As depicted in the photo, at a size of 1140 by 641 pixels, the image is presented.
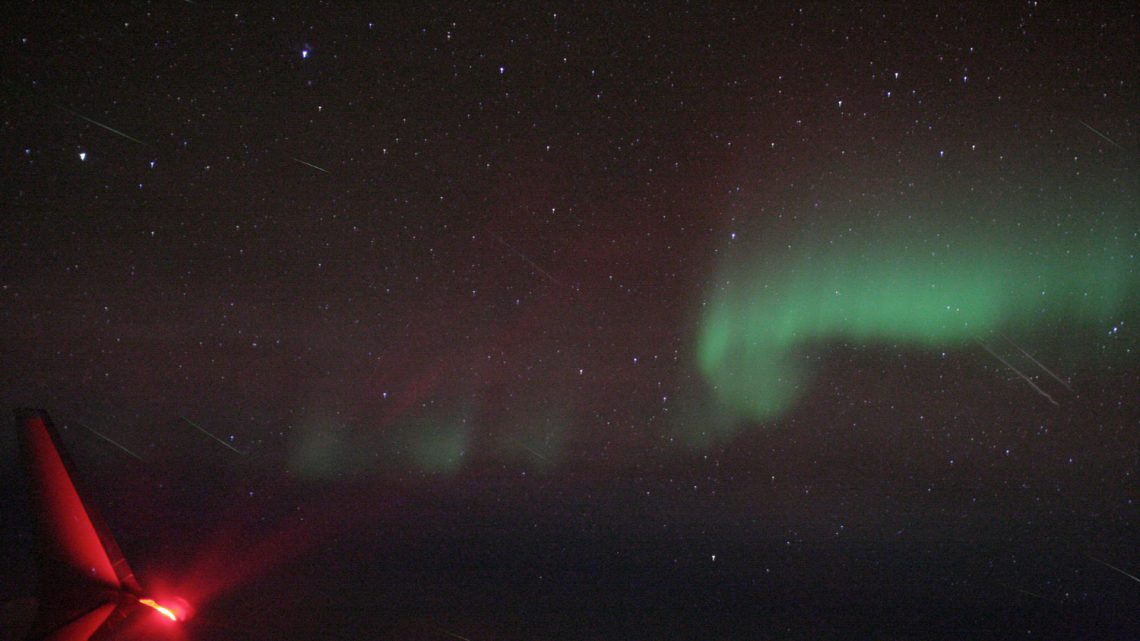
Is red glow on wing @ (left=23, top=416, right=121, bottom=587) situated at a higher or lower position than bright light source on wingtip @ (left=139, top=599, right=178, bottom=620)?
higher

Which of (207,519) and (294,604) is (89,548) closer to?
(294,604)

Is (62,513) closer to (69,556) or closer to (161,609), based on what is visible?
(69,556)

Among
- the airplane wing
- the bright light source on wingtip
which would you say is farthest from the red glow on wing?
the bright light source on wingtip

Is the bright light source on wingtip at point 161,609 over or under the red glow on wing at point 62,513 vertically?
under

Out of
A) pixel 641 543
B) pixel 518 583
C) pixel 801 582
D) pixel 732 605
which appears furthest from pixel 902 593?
pixel 518 583

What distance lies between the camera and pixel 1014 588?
398 inches

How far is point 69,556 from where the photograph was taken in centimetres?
110

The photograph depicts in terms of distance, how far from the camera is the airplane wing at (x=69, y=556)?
1085 mm

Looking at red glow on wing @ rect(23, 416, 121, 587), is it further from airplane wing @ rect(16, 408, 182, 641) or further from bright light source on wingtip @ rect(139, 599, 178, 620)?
bright light source on wingtip @ rect(139, 599, 178, 620)

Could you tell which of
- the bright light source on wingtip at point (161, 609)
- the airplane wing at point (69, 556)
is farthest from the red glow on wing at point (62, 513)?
the bright light source on wingtip at point (161, 609)

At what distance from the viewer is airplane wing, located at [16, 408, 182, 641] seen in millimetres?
1085

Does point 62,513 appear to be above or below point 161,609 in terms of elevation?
above

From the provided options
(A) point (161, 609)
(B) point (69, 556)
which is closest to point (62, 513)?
(B) point (69, 556)

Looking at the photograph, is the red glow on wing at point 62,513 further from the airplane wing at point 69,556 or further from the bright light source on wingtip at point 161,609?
the bright light source on wingtip at point 161,609
